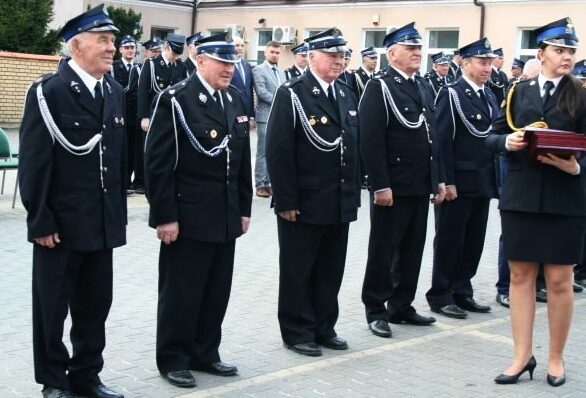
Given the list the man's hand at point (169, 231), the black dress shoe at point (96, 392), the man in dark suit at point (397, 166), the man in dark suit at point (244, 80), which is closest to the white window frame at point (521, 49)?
the man in dark suit at point (244, 80)

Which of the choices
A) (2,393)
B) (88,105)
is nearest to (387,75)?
(88,105)

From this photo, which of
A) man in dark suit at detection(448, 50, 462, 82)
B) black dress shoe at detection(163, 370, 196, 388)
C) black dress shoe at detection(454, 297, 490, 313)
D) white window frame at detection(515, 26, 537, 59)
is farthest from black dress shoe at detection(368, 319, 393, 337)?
white window frame at detection(515, 26, 537, 59)

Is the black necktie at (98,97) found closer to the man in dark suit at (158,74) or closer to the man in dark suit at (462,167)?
the man in dark suit at (462,167)

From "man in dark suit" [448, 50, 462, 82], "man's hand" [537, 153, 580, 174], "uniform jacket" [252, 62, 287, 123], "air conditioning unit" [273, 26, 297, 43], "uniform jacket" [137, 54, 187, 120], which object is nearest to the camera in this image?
"man's hand" [537, 153, 580, 174]

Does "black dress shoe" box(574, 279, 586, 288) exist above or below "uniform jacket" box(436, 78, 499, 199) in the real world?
below

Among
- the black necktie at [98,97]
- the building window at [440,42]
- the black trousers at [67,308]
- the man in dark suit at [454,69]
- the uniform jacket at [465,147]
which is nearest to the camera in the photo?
the black trousers at [67,308]

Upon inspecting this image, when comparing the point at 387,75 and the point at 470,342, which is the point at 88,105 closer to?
Result: the point at 387,75

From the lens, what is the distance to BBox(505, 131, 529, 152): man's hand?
5.73 meters

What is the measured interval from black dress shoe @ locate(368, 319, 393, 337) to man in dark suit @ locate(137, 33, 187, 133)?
643 centimetres

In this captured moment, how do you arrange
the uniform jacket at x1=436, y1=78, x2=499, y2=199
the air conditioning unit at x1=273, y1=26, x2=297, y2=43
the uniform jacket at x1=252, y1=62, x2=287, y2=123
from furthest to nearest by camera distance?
1. the air conditioning unit at x1=273, y1=26, x2=297, y2=43
2. the uniform jacket at x1=252, y1=62, x2=287, y2=123
3. the uniform jacket at x1=436, y1=78, x2=499, y2=199

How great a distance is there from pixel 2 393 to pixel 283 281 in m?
1.99

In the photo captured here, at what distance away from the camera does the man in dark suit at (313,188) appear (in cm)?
645

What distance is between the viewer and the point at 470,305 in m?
7.98

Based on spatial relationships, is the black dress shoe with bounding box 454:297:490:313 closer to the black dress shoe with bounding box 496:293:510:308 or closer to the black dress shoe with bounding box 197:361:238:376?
the black dress shoe with bounding box 496:293:510:308
